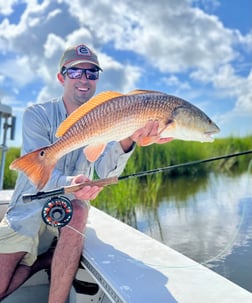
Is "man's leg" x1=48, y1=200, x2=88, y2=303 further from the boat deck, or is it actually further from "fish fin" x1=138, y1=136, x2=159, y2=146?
"fish fin" x1=138, y1=136, x2=159, y2=146

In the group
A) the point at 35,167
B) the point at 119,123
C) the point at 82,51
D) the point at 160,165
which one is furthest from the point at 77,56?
the point at 160,165

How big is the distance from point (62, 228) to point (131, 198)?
346 cm

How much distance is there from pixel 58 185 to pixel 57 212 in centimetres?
13

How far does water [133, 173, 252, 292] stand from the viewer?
3646mm

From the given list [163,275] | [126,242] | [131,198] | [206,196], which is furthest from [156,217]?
[163,275]

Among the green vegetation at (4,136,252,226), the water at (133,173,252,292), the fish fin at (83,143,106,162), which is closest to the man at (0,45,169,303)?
the fish fin at (83,143,106,162)

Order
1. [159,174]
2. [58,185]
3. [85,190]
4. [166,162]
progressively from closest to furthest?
[85,190], [58,185], [159,174], [166,162]

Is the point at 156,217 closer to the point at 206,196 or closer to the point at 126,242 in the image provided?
the point at 206,196

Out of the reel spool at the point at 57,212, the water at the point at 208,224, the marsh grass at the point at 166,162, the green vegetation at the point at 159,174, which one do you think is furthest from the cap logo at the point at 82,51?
the green vegetation at the point at 159,174

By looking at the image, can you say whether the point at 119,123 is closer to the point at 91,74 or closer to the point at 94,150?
the point at 94,150

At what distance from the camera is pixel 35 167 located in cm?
151

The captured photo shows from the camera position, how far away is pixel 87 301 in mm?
1992

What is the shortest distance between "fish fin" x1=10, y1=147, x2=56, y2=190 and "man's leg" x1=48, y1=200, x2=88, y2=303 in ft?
1.32

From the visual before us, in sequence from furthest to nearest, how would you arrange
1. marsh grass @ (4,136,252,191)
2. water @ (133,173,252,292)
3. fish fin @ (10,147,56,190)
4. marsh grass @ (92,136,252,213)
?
marsh grass @ (4,136,252,191)
marsh grass @ (92,136,252,213)
water @ (133,173,252,292)
fish fin @ (10,147,56,190)
